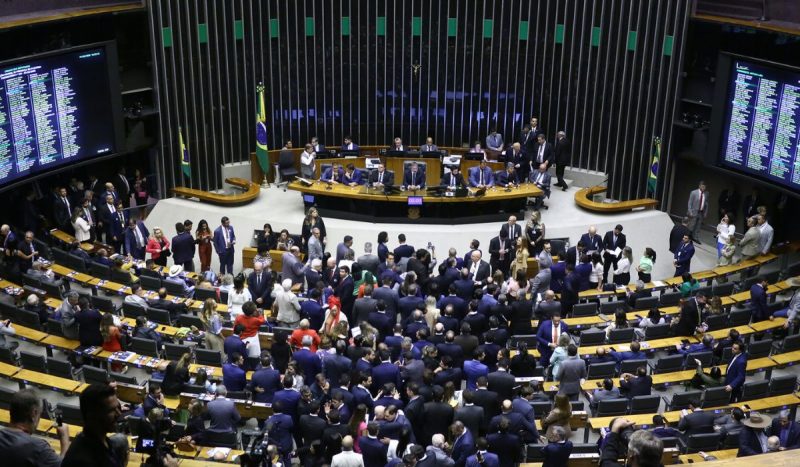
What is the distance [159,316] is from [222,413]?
3761 mm

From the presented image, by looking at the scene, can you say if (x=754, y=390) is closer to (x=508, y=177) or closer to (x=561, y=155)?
(x=508, y=177)

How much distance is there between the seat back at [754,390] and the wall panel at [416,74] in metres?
8.97

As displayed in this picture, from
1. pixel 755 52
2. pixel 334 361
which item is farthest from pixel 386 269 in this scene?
pixel 755 52

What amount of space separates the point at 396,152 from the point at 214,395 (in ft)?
35.0

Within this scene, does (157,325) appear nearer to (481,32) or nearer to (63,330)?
(63,330)

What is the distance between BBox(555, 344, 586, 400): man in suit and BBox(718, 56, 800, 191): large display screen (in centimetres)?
719

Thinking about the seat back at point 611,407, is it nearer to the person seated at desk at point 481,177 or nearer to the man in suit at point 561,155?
the person seated at desk at point 481,177


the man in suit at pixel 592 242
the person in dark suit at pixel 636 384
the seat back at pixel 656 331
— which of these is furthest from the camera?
the man in suit at pixel 592 242

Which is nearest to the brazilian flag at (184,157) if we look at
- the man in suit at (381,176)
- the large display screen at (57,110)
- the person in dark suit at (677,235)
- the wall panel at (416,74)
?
the wall panel at (416,74)

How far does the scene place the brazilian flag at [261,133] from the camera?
21.7 meters

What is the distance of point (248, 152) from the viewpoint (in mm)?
22625

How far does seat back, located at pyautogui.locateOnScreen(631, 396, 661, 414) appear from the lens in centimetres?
1186

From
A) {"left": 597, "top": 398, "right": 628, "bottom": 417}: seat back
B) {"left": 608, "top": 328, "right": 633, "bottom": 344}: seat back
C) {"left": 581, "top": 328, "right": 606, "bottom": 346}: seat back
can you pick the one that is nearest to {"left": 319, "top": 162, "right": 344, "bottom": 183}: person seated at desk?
{"left": 581, "top": 328, "right": 606, "bottom": 346}: seat back

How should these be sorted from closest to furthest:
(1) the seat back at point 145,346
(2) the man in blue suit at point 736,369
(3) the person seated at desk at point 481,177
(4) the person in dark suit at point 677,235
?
(2) the man in blue suit at point 736,369 → (1) the seat back at point 145,346 → (4) the person in dark suit at point 677,235 → (3) the person seated at desk at point 481,177
